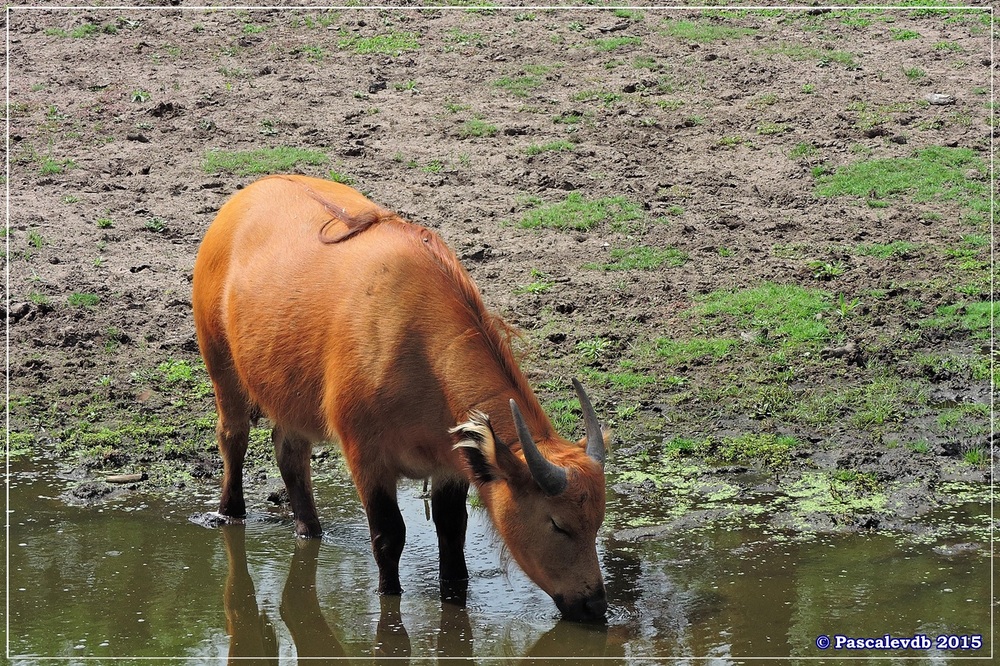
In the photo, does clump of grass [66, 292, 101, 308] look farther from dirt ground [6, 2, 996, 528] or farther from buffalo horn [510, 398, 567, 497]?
buffalo horn [510, 398, 567, 497]

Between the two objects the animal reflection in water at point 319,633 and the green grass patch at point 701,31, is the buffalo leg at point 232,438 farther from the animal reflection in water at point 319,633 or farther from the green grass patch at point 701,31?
the green grass patch at point 701,31

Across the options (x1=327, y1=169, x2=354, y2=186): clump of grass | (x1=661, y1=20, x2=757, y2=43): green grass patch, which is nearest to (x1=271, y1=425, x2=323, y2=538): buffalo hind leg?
(x1=327, y1=169, x2=354, y2=186): clump of grass

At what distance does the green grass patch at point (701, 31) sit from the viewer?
48.3 feet

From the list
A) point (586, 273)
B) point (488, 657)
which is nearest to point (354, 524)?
point (488, 657)

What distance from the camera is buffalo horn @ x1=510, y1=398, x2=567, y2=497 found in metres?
5.82

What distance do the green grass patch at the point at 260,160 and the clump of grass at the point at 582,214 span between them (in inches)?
94.4

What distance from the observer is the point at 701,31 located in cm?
1485

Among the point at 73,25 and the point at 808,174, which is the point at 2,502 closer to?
the point at 808,174

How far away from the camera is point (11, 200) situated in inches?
481

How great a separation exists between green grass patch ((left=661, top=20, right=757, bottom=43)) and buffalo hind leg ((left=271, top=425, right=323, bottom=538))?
8788 mm

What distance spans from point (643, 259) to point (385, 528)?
16.2ft

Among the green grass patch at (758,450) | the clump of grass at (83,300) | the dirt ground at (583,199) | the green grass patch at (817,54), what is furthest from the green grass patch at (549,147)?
the green grass patch at (758,450)

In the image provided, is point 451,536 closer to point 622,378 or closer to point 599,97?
point 622,378

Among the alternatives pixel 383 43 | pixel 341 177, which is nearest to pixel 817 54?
pixel 383 43
